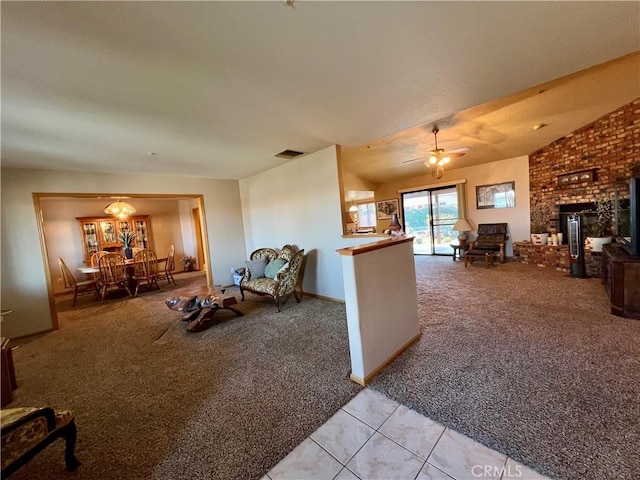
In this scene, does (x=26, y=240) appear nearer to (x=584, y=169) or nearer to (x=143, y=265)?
(x=143, y=265)

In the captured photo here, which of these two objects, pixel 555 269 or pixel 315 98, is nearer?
pixel 315 98

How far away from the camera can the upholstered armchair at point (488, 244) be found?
5618 mm

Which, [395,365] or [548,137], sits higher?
[548,137]

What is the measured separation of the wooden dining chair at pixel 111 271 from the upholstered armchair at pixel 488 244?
291 inches

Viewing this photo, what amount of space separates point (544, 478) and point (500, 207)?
6.41 meters

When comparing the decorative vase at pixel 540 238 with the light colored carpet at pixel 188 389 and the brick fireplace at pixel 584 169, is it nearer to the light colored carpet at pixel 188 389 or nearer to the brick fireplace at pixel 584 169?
the brick fireplace at pixel 584 169

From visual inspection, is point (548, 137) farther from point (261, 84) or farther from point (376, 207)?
point (261, 84)

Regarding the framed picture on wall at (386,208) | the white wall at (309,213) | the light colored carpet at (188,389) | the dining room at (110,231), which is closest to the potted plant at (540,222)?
the framed picture on wall at (386,208)

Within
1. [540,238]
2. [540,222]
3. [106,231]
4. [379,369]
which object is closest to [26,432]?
[379,369]

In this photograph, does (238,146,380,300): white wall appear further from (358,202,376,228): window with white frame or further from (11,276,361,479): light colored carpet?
(358,202,376,228): window with white frame

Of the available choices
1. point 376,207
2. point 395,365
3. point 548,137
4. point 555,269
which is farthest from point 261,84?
point 376,207

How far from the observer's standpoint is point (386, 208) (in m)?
8.30

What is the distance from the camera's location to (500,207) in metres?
6.21

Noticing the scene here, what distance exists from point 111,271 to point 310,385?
5026 mm
